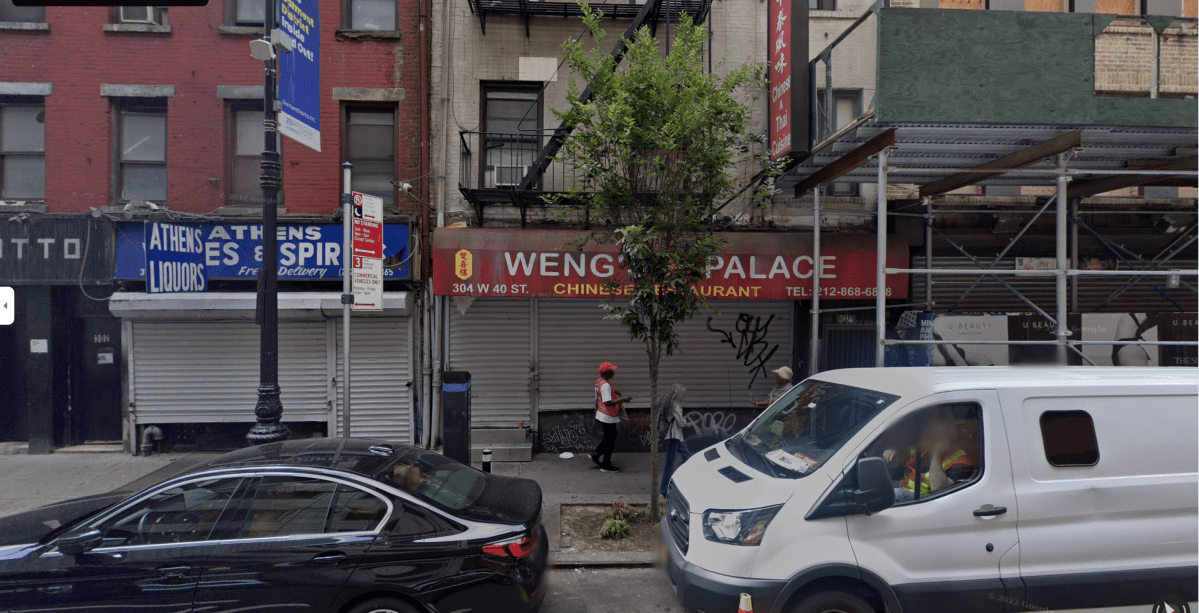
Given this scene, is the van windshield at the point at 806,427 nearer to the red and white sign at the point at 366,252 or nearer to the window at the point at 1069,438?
the window at the point at 1069,438

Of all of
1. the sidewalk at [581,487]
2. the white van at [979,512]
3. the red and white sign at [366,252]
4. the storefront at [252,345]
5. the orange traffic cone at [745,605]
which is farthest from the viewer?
the storefront at [252,345]

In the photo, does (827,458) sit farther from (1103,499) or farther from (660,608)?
(660,608)

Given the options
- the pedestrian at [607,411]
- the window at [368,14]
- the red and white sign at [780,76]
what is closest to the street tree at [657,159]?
the pedestrian at [607,411]

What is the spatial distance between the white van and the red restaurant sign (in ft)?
17.5

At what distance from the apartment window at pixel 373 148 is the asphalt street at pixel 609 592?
7118mm

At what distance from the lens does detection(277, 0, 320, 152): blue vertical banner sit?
22.2 ft

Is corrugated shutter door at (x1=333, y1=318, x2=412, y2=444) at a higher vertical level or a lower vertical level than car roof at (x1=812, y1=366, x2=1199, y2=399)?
lower

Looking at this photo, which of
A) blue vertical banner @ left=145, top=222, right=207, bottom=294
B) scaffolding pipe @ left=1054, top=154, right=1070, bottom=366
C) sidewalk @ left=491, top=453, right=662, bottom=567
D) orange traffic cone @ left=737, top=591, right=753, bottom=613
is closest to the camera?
orange traffic cone @ left=737, top=591, right=753, bottom=613

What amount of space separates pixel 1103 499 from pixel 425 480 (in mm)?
4682

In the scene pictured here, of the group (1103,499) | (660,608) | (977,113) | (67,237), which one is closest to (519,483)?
(660,608)

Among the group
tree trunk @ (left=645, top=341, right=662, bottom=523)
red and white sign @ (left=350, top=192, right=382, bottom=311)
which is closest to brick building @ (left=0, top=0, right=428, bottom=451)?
red and white sign @ (left=350, top=192, right=382, bottom=311)

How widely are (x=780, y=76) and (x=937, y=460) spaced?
6.69m

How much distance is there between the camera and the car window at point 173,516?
4.21 m

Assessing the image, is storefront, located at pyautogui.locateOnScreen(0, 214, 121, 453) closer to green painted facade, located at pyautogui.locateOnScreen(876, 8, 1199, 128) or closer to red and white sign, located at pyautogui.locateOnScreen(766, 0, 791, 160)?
red and white sign, located at pyautogui.locateOnScreen(766, 0, 791, 160)
